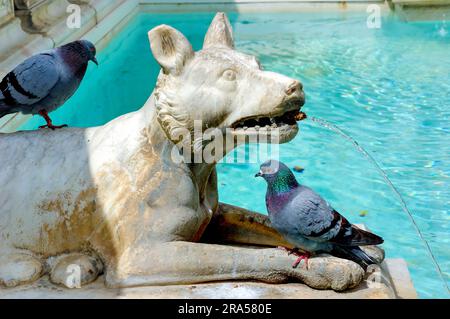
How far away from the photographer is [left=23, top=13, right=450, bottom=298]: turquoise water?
18.6 ft

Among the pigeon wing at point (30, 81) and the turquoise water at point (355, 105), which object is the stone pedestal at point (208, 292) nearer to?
the pigeon wing at point (30, 81)

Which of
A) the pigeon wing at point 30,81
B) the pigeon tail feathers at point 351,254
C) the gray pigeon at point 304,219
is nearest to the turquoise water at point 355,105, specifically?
the pigeon tail feathers at point 351,254

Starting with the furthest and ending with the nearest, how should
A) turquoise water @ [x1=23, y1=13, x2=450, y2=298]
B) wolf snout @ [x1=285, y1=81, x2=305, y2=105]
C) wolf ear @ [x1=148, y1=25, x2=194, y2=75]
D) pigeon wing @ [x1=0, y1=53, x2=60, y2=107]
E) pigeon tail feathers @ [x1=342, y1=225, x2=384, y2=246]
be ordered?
turquoise water @ [x1=23, y1=13, x2=450, y2=298]
pigeon wing @ [x1=0, y1=53, x2=60, y2=107]
pigeon tail feathers @ [x1=342, y1=225, x2=384, y2=246]
wolf ear @ [x1=148, y1=25, x2=194, y2=75]
wolf snout @ [x1=285, y1=81, x2=305, y2=105]

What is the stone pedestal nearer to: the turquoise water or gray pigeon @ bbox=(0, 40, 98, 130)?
gray pigeon @ bbox=(0, 40, 98, 130)

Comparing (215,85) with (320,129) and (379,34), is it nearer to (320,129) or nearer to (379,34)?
(320,129)

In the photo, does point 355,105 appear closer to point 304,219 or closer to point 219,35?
point 219,35

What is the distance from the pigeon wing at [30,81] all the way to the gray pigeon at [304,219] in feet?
3.83

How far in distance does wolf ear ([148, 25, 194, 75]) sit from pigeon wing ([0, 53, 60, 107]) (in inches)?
33.8

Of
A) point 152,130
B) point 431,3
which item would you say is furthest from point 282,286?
point 431,3

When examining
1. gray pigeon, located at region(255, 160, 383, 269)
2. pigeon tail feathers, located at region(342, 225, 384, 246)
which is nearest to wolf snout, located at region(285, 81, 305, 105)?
gray pigeon, located at region(255, 160, 383, 269)

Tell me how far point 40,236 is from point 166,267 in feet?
1.82

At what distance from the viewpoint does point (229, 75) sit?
2.98 metres

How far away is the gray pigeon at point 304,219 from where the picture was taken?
119 inches

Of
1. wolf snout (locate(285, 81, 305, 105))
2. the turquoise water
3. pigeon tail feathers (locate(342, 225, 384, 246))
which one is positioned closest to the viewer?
wolf snout (locate(285, 81, 305, 105))
